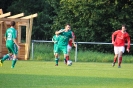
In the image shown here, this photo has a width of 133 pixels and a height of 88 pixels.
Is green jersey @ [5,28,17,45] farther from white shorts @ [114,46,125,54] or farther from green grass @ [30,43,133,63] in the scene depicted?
green grass @ [30,43,133,63]

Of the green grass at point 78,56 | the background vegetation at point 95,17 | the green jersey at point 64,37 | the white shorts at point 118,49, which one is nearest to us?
the green jersey at point 64,37

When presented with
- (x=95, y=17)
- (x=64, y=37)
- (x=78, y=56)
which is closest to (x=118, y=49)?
(x=64, y=37)

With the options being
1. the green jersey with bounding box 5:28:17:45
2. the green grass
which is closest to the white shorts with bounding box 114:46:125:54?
the green jersey with bounding box 5:28:17:45

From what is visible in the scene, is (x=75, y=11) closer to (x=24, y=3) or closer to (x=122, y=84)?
(x=24, y=3)

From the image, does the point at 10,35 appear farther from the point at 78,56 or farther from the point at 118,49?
the point at 78,56

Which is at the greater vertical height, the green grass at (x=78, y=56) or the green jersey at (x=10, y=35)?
the green jersey at (x=10, y=35)

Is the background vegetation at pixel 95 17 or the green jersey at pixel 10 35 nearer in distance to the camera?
the green jersey at pixel 10 35

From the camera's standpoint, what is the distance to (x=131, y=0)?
56719mm

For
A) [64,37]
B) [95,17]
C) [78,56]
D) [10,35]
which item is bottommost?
[78,56]

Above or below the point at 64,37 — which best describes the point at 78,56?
below

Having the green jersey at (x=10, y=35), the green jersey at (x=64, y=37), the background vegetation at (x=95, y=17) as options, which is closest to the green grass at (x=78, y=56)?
the green jersey at (x=64, y=37)

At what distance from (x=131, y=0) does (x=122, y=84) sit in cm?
4046

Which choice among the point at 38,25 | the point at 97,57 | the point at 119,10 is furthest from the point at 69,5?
the point at 97,57

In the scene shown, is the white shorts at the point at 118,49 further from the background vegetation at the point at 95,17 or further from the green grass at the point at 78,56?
the background vegetation at the point at 95,17
